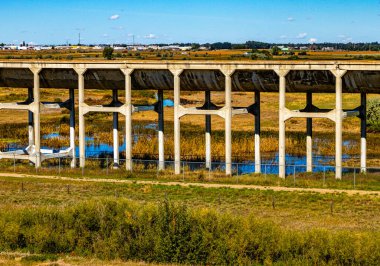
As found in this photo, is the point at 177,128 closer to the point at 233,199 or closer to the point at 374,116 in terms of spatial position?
the point at 233,199

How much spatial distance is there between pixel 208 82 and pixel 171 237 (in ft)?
85.1

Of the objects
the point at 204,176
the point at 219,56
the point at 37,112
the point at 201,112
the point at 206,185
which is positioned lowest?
the point at 206,185

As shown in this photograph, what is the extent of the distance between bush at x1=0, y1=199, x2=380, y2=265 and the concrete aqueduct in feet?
70.4

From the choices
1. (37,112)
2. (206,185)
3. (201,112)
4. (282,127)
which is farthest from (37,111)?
(282,127)

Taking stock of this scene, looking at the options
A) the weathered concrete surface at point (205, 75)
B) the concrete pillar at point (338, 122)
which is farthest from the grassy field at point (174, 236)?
the weathered concrete surface at point (205, 75)

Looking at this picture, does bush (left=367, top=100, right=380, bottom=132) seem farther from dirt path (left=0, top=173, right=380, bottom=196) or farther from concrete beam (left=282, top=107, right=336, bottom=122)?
dirt path (left=0, top=173, right=380, bottom=196)

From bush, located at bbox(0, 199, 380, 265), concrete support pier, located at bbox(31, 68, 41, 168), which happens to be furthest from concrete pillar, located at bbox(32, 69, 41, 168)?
bush, located at bbox(0, 199, 380, 265)

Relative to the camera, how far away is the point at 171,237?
Answer: 98.8 ft

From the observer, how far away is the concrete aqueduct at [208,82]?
165 feet

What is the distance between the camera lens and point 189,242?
97.9ft

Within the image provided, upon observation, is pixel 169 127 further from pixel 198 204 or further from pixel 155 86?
pixel 198 204

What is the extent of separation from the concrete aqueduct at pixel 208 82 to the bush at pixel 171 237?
70.4 feet

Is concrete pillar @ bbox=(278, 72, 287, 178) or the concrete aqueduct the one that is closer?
the concrete aqueduct

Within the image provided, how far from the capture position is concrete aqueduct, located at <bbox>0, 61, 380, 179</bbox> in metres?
50.3
